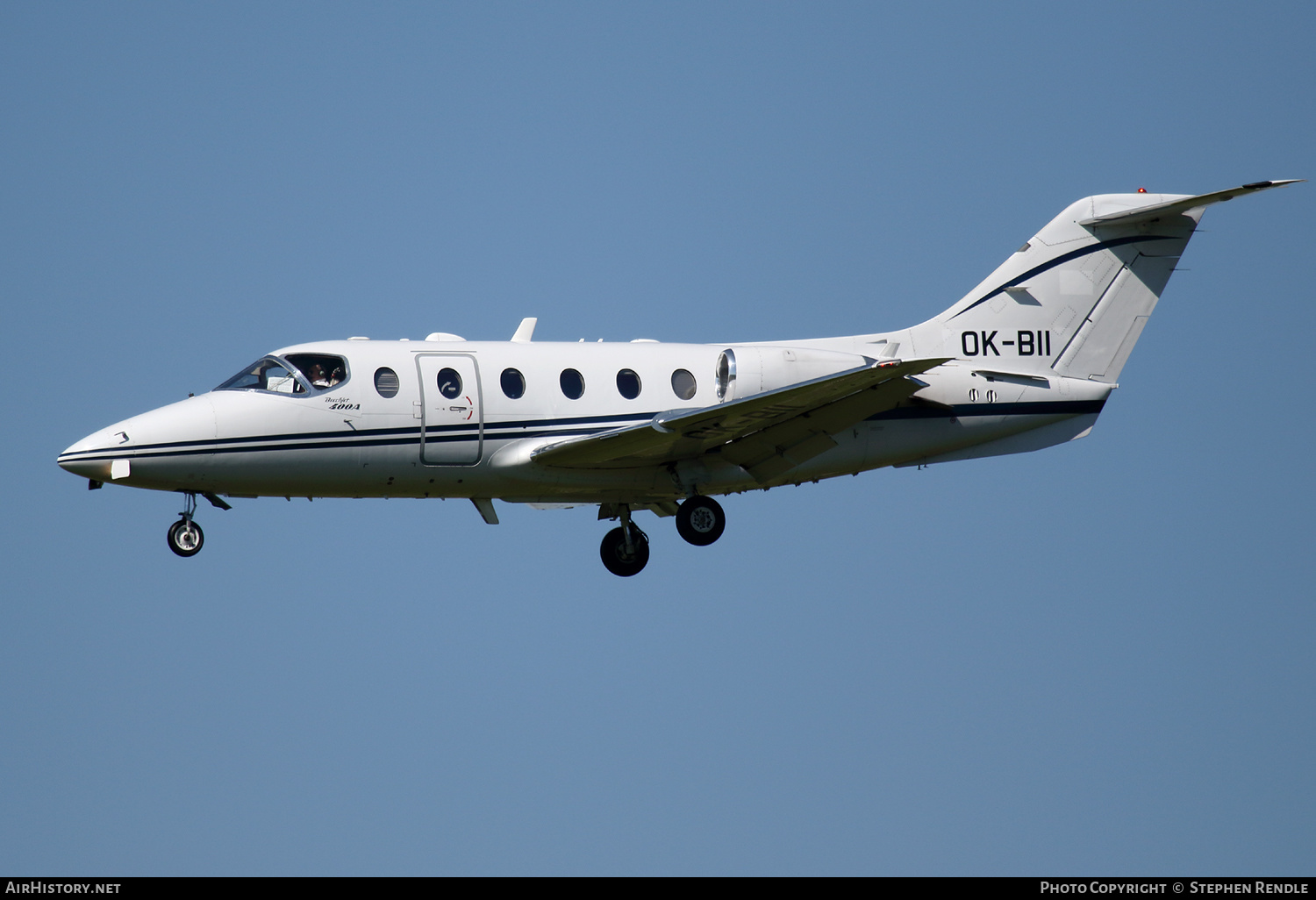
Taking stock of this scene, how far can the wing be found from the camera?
65.2 feet

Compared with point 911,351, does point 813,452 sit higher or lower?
lower

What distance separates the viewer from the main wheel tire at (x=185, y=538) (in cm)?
2014

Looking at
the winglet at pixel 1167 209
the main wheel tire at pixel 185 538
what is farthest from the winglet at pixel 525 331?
the winglet at pixel 1167 209

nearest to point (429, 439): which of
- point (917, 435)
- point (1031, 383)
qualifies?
point (917, 435)

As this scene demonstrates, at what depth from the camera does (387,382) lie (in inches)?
809

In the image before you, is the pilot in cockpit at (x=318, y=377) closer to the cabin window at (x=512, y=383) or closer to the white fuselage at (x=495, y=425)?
the white fuselage at (x=495, y=425)

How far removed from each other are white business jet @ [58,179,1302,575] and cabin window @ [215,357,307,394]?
0.03 metres

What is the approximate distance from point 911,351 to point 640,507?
5015mm

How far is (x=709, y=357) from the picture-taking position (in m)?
22.2

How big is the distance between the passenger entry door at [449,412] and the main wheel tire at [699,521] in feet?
11.0

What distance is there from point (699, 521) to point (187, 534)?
7362 millimetres

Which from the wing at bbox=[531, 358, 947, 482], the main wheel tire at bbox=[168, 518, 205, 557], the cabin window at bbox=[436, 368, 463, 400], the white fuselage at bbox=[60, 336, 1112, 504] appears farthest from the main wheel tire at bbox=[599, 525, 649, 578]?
the main wheel tire at bbox=[168, 518, 205, 557]

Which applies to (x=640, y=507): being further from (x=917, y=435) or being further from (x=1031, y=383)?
(x=1031, y=383)

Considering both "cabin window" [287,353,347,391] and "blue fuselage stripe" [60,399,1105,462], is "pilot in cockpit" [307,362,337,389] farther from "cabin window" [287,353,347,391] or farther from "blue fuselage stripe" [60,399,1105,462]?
"blue fuselage stripe" [60,399,1105,462]
